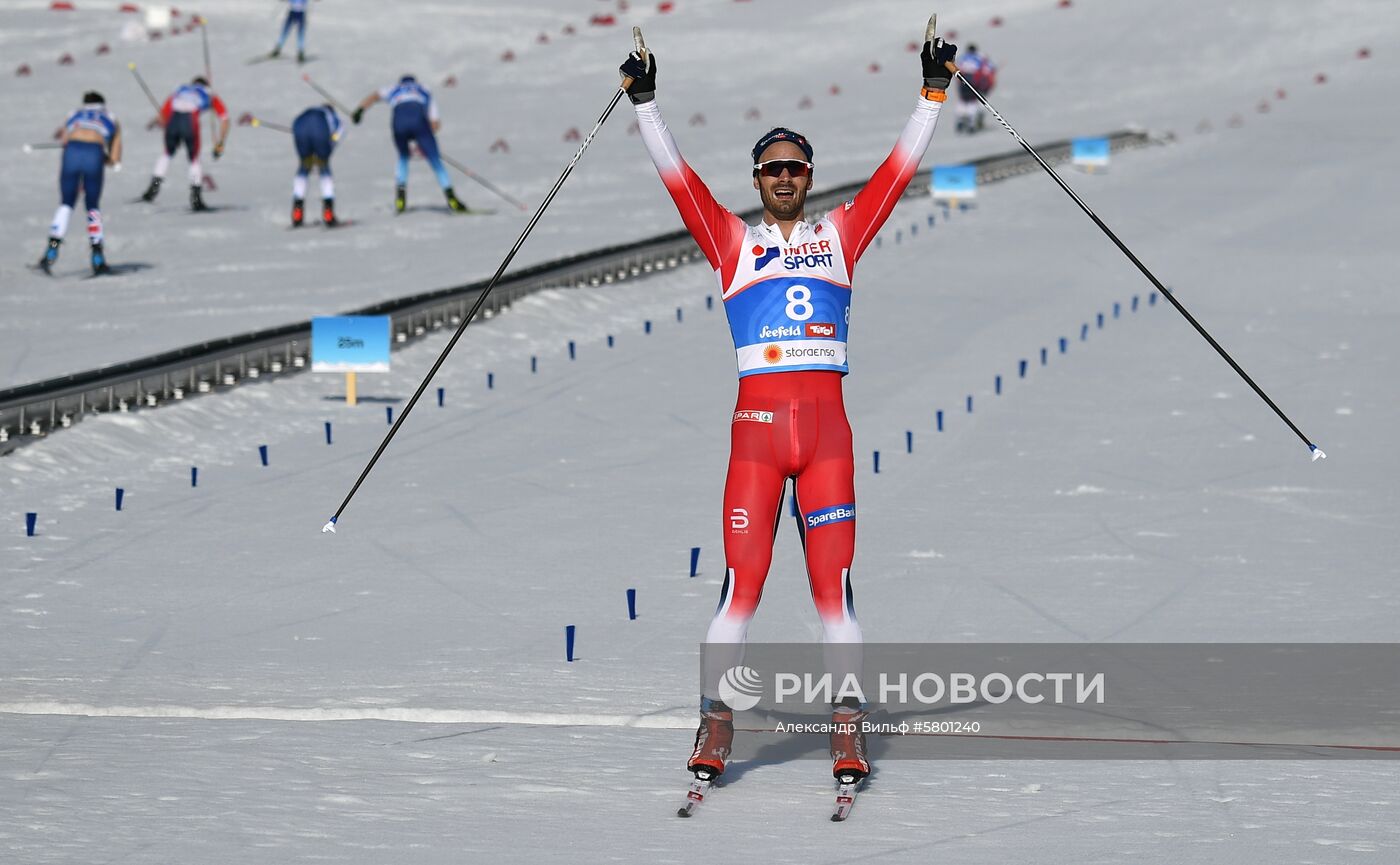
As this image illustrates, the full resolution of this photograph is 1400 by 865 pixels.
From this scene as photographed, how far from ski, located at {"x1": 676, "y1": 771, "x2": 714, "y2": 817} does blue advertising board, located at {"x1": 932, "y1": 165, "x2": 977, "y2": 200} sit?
20.0 metres

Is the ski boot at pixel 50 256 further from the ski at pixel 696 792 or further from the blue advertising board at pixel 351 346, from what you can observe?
the ski at pixel 696 792

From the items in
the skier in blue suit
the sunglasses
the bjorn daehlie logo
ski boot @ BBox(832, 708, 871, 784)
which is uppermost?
the skier in blue suit

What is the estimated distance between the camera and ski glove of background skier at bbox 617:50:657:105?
6492mm

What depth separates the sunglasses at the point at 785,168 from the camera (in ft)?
21.5

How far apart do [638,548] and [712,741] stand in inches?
177

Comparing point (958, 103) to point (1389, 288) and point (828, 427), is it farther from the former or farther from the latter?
point (828, 427)

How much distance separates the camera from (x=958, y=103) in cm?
3909

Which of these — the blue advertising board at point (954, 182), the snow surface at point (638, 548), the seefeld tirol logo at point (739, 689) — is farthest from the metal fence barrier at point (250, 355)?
the seefeld tirol logo at point (739, 689)

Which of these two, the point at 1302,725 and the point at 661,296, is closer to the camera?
the point at 1302,725

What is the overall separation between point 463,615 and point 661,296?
36.6 ft

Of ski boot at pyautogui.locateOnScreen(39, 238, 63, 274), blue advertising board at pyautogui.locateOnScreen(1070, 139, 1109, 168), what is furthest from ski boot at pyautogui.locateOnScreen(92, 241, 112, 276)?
blue advertising board at pyautogui.locateOnScreen(1070, 139, 1109, 168)

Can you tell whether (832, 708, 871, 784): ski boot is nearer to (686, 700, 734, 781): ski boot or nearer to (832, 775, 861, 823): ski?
(832, 775, 861, 823): ski

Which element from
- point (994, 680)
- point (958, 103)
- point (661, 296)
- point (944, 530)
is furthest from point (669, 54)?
point (994, 680)

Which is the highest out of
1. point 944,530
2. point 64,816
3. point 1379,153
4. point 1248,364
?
point 1379,153
